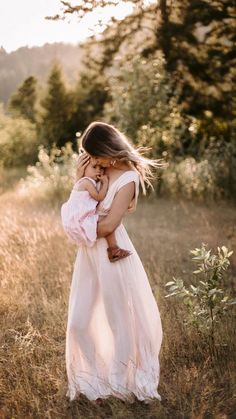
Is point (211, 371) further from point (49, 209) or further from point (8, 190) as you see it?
point (8, 190)

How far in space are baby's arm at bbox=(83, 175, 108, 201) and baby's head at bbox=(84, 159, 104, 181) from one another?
0.12ft

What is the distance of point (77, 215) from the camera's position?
313 centimetres

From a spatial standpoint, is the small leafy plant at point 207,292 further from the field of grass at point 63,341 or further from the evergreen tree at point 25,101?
the evergreen tree at point 25,101

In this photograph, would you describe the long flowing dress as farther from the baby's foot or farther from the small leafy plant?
the small leafy plant

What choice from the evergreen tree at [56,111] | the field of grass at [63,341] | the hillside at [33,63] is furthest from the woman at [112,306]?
the hillside at [33,63]

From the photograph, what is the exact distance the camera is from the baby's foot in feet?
10.4

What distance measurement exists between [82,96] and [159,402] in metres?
18.2

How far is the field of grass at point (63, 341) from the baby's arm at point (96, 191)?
1.29 meters

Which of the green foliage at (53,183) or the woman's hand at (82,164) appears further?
the green foliage at (53,183)

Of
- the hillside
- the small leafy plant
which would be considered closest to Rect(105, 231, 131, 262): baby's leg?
the small leafy plant

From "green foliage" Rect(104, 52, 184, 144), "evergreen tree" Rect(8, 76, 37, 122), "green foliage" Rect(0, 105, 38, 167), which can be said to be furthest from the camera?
"evergreen tree" Rect(8, 76, 37, 122)

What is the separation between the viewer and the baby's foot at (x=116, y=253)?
3.17m

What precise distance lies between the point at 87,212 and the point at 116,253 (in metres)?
0.30

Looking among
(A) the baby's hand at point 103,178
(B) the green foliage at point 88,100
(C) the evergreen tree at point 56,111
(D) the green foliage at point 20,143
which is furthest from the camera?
(C) the evergreen tree at point 56,111
